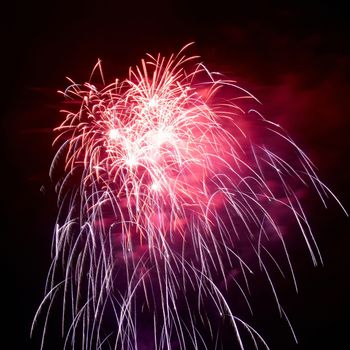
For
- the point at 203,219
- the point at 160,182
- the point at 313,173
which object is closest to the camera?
the point at 160,182

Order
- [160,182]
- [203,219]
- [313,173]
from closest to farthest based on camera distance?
[160,182]
[203,219]
[313,173]

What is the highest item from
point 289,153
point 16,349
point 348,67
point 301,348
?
point 348,67

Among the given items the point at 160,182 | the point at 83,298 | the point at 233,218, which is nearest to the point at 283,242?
the point at 233,218

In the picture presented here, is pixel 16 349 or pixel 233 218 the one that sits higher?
pixel 233 218

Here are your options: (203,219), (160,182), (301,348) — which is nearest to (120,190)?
(160,182)

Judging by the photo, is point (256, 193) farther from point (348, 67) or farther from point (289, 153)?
point (348, 67)

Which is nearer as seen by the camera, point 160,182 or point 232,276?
point 160,182
